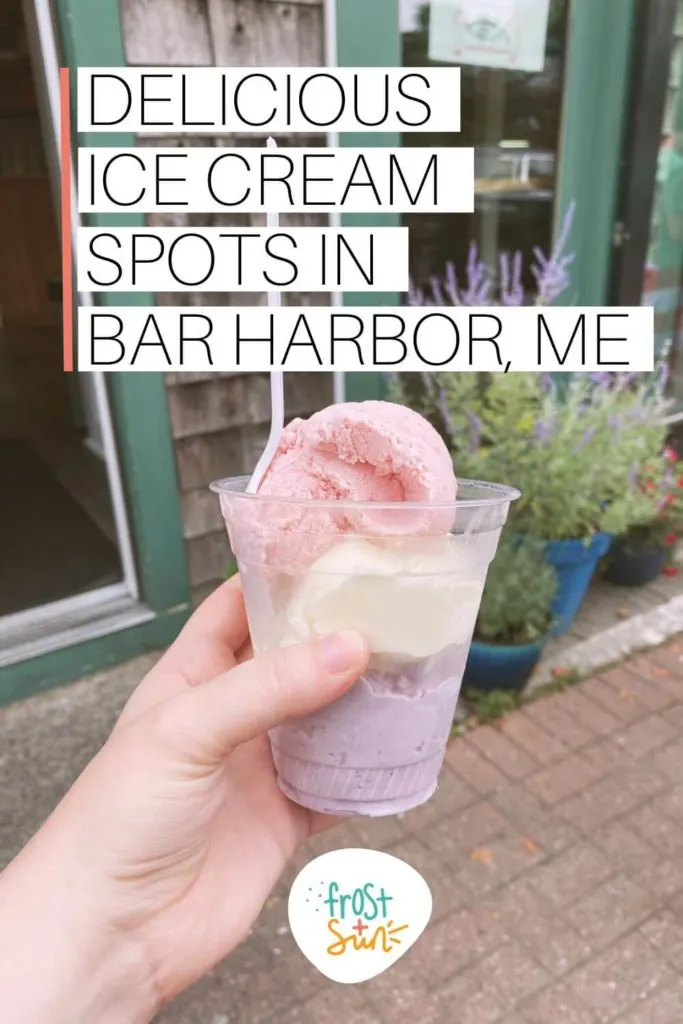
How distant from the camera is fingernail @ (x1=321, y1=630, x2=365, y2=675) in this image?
1.01 meters

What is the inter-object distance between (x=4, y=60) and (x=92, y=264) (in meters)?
4.97

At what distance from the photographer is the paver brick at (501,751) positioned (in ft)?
8.68

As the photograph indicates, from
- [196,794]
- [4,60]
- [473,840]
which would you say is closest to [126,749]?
[196,794]

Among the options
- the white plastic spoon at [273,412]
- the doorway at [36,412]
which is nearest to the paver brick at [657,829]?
the white plastic spoon at [273,412]

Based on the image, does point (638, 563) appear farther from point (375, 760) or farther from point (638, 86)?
point (375, 760)

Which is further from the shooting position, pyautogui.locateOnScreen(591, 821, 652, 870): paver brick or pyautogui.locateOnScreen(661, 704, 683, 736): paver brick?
pyautogui.locateOnScreen(661, 704, 683, 736): paver brick

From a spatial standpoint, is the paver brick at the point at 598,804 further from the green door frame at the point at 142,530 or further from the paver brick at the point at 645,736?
the green door frame at the point at 142,530

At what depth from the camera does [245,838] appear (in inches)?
54.2

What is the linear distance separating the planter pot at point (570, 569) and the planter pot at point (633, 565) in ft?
1.54

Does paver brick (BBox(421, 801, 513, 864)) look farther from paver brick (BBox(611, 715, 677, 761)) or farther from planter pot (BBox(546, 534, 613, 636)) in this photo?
planter pot (BBox(546, 534, 613, 636))

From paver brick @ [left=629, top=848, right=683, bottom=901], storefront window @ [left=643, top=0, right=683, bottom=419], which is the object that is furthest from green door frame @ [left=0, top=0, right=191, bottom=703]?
storefront window @ [left=643, top=0, right=683, bottom=419]

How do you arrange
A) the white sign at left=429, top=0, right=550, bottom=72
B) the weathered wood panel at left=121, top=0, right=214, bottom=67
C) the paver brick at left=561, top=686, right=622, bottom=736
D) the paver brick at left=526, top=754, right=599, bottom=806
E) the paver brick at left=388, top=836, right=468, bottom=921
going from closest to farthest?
the paver brick at left=388, top=836, right=468, bottom=921, the weathered wood panel at left=121, top=0, right=214, bottom=67, the paver brick at left=526, top=754, right=599, bottom=806, the paver brick at left=561, top=686, right=622, bottom=736, the white sign at left=429, top=0, right=550, bottom=72

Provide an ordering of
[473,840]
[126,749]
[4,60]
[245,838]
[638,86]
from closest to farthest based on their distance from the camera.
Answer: [126,749] < [245,838] < [473,840] < [638,86] < [4,60]

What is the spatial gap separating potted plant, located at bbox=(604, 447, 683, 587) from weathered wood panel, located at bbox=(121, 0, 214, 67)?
239 centimetres
